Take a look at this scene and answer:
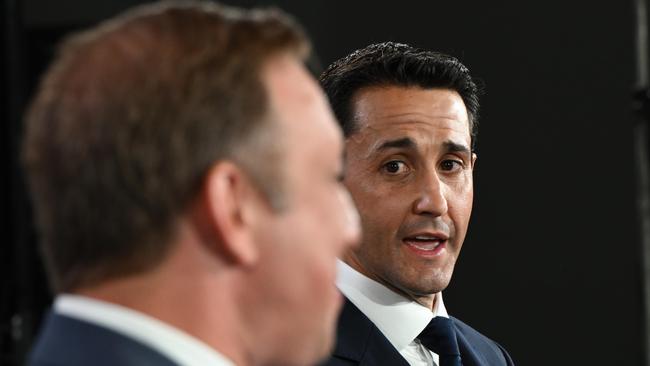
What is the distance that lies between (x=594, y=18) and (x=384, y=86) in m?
0.86

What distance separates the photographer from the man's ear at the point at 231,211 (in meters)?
0.87

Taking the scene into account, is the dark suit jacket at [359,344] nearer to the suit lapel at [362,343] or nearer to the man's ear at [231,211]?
the suit lapel at [362,343]

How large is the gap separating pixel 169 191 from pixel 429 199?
968mm

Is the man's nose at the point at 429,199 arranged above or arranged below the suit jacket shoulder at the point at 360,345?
above

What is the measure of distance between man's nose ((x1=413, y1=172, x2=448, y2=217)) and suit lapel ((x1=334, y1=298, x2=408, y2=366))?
180mm

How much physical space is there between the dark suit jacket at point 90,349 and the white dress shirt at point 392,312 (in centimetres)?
95

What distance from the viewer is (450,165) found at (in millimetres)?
1848

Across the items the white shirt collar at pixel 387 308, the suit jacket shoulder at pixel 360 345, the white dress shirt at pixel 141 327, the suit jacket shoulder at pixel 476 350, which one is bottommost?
the suit jacket shoulder at pixel 476 350

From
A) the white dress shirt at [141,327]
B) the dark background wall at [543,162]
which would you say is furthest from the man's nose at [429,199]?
the white dress shirt at [141,327]

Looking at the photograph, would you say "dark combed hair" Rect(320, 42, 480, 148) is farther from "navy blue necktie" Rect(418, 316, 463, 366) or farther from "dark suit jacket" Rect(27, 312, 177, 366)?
"dark suit jacket" Rect(27, 312, 177, 366)

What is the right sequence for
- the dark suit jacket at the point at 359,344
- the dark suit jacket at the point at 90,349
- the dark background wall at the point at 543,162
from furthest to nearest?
the dark background wall at the point at 543,162 → the dark suit jacket at the point at 359,344 → the dark suit jacket at the point at 90,349

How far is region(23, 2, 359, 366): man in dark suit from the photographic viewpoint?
2.83ft

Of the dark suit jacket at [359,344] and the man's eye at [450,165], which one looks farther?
the man's eye at [450,165]

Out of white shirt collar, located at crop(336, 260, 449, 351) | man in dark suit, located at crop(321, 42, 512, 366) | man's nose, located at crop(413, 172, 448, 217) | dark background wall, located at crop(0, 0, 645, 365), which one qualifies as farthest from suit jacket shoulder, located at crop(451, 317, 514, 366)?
dark background wall, located at crop(0, 0, 645, 365)
